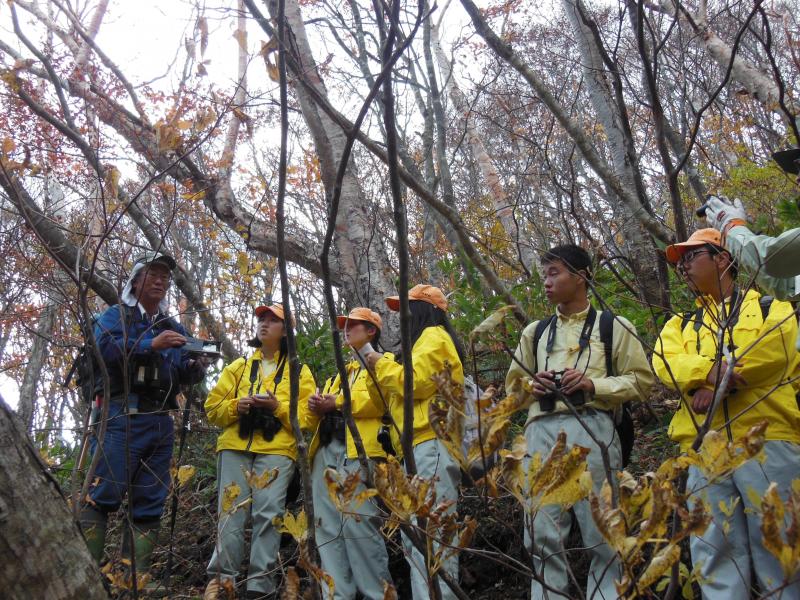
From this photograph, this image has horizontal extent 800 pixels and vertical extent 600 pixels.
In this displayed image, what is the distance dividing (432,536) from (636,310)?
14.1ft

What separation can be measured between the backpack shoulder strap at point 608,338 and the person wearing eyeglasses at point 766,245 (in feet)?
2.18

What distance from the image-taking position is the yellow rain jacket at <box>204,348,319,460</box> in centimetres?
412

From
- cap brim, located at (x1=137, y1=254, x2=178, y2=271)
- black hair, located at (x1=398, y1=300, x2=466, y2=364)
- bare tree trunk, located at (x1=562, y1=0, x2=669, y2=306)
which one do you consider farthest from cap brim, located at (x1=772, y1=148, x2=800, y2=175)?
cap brim, located at (x1=137, y1=254, x2=178, y2=271)

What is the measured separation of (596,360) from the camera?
3.24m

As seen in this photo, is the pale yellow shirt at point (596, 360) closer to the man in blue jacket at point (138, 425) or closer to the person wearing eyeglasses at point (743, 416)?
the person wearing eyeglasses at point (743, 416)

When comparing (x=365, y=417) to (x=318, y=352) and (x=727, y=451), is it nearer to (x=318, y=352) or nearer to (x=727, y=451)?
(x=318, y=352)

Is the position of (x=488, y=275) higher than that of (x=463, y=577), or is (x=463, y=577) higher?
(x=488, y=275)

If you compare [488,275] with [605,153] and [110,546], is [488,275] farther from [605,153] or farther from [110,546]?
[605,153]

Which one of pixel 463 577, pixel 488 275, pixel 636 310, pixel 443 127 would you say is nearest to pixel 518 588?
pixel 463 577

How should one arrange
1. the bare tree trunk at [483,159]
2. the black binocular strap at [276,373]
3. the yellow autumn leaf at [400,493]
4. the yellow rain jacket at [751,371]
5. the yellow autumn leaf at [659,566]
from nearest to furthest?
1. the yellow autumn leaf at [659,566]
2. the yellow autumn leaf at [400,493]
3. the yellow rain jacket at [751,371]
4. the black binocular strap at [276,373]
5. the bare tree trunk at [483,159]

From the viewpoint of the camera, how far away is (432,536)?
130 centimetres

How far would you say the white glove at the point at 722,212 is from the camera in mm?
2869

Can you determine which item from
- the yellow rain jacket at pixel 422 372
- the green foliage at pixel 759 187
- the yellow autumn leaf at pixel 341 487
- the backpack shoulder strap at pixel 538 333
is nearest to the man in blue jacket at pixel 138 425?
the yellow rain jacket at pixel 422 372

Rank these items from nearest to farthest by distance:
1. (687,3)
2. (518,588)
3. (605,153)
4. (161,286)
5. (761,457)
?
1. (761,457)
2. (518,588)
3. (161,286)
4. (687,3)
5. (605,153)
